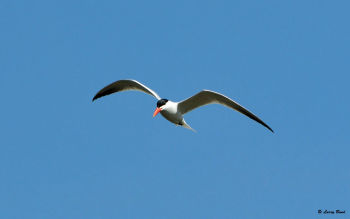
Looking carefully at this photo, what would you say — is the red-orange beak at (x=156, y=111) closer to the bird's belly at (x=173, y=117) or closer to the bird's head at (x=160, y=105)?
the bird's head at (x=160, y=105)

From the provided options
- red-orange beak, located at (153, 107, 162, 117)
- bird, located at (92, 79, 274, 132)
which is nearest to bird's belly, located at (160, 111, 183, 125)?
bird, located at (92, 79, 274, 132)

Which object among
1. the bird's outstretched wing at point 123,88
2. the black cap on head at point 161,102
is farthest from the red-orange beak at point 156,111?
the bird's outstretched wing at point 123,88

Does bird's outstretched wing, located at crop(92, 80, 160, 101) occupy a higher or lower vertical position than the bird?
higher

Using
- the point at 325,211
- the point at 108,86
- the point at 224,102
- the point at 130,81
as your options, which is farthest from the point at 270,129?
the point at 108,86

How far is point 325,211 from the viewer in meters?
10.4

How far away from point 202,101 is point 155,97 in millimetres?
1625

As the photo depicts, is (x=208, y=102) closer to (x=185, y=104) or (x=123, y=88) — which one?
(x=185, y=104)

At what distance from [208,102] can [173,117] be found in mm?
1033

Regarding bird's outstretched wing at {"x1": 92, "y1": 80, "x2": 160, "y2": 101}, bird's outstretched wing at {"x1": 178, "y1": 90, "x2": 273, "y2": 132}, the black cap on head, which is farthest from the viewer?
bird's outstretched wing at {"x1": 92, "y1": 80, "x2": 160, "y2": 101}

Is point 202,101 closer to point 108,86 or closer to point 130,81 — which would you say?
point 130,81

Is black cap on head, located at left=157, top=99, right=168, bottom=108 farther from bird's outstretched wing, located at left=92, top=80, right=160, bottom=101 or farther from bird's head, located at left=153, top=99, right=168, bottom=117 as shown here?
bird's outstretched wing, located at left=92, top=80, right=160, bottom=101

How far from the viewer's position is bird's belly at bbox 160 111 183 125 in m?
12.5

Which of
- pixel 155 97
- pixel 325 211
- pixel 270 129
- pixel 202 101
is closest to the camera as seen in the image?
pixel 325 211

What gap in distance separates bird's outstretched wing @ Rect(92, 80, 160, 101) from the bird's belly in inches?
27.7
